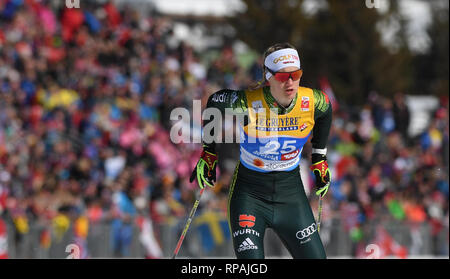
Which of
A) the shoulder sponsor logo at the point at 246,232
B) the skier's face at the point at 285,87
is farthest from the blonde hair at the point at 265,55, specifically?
the shoulder sponsor logo at the point at 246,232

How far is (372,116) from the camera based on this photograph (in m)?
15.4

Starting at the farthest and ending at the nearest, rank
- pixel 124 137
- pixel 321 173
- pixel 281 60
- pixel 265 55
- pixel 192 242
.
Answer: pixel 124 137 → pixel 192 242 → pixel 321 173 → pixel 265 55 → pixel 281 60

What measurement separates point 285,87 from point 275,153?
581 mm

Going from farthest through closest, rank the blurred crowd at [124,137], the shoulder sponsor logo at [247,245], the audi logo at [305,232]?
the blurred crowd at [124,137], the audi logo at [305,232], the shoulder sponsor logo at [247,245]

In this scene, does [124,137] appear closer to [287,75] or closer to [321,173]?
[321,173]

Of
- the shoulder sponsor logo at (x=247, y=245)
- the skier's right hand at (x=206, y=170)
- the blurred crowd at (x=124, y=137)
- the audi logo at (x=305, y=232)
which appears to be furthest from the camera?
the blurred crowd at (x=124, y=137)

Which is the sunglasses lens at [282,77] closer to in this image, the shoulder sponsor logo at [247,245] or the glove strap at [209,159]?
the glove strap at [209,159]

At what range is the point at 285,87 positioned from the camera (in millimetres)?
5930

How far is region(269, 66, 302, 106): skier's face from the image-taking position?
592cm

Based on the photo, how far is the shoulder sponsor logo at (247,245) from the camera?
5816 millimetres

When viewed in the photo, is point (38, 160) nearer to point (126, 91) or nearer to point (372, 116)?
point (126, 91)

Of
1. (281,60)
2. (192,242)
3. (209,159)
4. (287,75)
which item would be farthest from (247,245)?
(192,242)
